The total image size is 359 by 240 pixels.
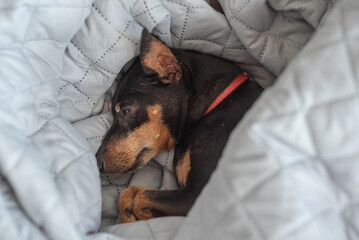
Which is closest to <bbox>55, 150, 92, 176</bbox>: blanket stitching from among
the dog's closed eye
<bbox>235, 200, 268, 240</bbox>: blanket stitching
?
the dog's closed eye

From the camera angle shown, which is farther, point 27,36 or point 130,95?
point 130,95

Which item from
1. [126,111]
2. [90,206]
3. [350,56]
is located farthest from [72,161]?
[350,56]

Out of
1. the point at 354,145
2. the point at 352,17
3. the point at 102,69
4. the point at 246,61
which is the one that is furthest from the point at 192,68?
the point at 354,145

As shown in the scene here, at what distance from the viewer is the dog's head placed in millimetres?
1912

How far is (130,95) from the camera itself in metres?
1.99

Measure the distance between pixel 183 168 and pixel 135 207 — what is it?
0.94 feet

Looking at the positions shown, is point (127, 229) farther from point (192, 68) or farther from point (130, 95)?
point (192, 68)

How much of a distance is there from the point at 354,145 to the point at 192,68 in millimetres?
1098

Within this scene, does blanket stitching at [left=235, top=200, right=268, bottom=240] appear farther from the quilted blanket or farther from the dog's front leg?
the dog's front leg

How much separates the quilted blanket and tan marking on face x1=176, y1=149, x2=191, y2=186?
0.37 ft

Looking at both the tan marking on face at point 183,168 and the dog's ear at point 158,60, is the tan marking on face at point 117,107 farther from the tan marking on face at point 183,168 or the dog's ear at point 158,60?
the tan marking on face at point 183,168

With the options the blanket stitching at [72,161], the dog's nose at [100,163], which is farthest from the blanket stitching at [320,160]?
the dog's nose at [100,163]

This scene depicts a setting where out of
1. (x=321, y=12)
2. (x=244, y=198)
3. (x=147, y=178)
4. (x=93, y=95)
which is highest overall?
(x=321, y=12)

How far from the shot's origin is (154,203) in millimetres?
1761
